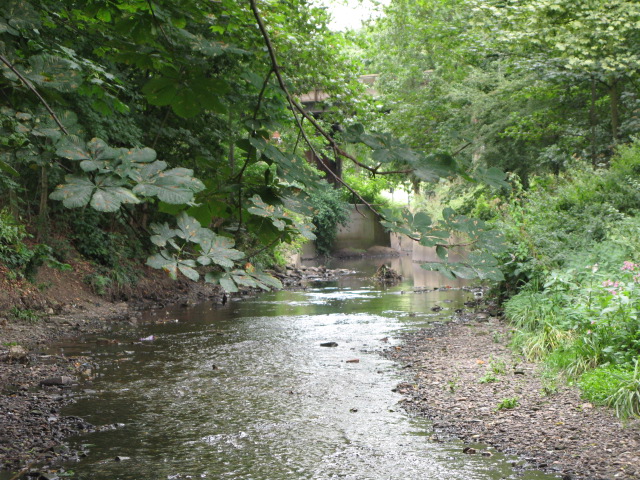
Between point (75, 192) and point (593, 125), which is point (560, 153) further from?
point (75, 192)

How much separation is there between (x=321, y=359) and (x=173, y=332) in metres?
3.14

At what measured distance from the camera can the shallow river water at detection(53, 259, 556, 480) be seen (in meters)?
5.19

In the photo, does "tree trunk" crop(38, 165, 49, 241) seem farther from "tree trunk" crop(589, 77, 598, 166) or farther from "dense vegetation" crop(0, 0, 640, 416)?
"tree trunk" crop(589, 77, 598, 166)

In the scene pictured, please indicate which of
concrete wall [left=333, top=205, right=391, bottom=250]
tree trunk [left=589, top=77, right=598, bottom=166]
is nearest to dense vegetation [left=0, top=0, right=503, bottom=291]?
tree trunk [left=589, top=77, right=598, bottom=166]

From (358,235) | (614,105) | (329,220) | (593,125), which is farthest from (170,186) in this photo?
(358,235)

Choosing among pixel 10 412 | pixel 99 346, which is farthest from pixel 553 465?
pixel 99 346

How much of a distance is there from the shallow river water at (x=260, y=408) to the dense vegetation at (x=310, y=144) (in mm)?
1798


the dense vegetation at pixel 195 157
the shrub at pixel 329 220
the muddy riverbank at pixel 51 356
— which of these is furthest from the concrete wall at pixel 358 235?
the dense vegetation at pixel 195 157

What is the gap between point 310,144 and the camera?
2332 millimetres

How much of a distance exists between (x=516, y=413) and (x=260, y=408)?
252cm

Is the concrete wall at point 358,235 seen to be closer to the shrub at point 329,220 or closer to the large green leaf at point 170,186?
the shrub at point 329,220

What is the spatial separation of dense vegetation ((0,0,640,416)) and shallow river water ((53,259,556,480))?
180cm

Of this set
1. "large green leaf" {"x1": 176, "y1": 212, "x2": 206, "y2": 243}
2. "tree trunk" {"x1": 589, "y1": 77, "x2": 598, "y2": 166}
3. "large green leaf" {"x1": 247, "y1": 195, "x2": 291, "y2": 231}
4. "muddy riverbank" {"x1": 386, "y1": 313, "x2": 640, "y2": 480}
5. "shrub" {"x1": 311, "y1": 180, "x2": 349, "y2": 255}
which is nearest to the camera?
"large green leaf" {"x1": 176, "y1": 212, "x2": 206, "y2": 243}

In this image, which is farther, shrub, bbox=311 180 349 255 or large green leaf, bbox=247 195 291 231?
shrub, bbox=311 180 349 255
